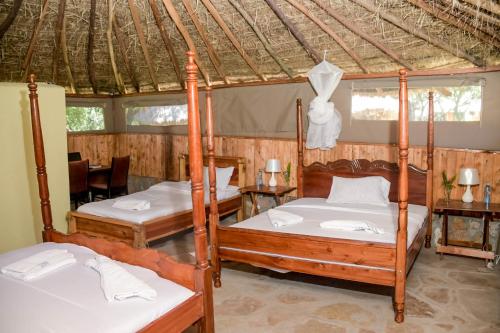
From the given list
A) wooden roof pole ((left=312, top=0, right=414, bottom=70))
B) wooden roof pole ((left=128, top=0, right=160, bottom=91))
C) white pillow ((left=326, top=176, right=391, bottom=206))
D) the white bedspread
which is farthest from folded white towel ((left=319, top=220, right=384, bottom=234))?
wooden roof pole ((left=128, top=0, right=160, bottom=91))

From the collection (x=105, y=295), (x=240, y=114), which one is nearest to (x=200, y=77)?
(x=240, y=114)

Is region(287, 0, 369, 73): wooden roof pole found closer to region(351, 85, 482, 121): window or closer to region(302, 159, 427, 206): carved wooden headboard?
region(351, 85, 482, 121): window

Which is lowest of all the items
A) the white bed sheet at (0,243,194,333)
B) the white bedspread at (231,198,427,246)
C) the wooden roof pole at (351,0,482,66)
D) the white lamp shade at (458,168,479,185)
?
the white bedspread at (231,198,427,246)

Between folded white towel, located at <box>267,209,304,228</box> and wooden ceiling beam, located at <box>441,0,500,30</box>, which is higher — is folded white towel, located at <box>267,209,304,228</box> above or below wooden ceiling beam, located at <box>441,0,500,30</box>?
below

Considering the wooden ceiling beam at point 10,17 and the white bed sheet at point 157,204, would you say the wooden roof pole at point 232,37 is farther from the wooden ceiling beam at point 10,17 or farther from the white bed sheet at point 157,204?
the wooden ceiling beam at point 10,17

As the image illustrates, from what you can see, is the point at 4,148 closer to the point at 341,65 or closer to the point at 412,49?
the point at 341,65

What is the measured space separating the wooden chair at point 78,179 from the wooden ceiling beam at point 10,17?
1895 mm

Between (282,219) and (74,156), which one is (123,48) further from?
(282,219)

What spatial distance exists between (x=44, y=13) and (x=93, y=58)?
1625 millimetres

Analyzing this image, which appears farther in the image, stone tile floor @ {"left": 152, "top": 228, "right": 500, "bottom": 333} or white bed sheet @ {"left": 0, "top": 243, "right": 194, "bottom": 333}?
stone tile floor @ {"left": 152, "top": 228, "right": 500, "bottom": 333}

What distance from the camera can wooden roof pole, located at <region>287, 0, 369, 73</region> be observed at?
4.27m

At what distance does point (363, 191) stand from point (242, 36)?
2.40 metres

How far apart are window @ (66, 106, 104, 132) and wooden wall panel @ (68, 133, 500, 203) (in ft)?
0.67

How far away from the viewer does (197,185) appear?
236 centimetres
